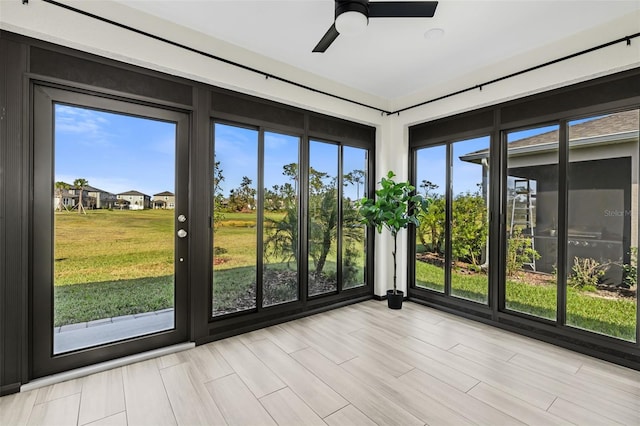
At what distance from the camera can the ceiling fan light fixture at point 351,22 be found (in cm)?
192

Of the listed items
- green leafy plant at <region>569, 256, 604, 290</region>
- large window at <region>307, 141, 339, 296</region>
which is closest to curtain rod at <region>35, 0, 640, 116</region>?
large window at <region>307, 141, 339, 296</region>

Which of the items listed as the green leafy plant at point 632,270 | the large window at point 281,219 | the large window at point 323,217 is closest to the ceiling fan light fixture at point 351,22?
the large window at point 281,219

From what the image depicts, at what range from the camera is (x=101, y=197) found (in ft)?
8.16

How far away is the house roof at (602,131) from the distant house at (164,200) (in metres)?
3.76

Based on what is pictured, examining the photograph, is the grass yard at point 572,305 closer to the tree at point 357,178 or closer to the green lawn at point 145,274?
the green lawn at point 145,274

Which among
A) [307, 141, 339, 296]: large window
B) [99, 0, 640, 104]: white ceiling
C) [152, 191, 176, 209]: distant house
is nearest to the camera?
[99, 0, 640, 104]: white ceiling

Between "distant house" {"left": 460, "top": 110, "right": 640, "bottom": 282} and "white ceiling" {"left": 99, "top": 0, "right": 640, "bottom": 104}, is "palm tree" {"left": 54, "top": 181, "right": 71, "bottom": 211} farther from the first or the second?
"distant house" {"left": 460, "top": 110, "right": 640, "bottom": 282}

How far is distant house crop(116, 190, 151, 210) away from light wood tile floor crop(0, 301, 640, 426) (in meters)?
1.34

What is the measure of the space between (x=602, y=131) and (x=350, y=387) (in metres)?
3.21

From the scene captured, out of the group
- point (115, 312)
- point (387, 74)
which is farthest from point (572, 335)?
point (115, 312)

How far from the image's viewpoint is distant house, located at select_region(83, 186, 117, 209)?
96.0 inches

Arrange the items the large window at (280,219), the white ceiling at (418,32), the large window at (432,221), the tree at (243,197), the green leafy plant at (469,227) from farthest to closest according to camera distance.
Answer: the large window at (432,221) → the green leafy plant at (469,227) → the large window at (280,219) → the tree at (243,197) → the white ceiling at (418,32)

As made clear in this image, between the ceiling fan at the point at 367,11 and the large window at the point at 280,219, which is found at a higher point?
the ceiling fan at the point at 367,11

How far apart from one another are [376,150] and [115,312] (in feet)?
12.0
